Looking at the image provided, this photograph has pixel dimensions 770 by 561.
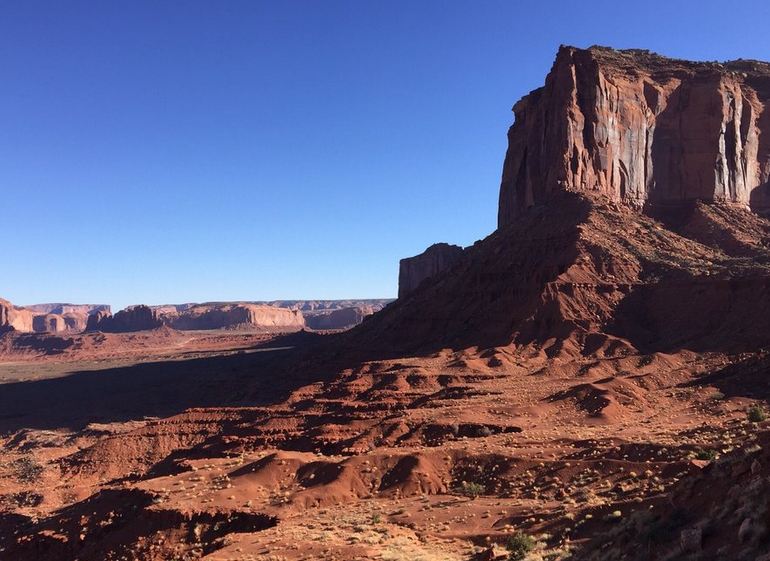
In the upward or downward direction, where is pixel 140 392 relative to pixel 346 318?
downward

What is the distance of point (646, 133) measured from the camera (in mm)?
66812

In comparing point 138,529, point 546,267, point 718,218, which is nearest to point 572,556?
point 138,529

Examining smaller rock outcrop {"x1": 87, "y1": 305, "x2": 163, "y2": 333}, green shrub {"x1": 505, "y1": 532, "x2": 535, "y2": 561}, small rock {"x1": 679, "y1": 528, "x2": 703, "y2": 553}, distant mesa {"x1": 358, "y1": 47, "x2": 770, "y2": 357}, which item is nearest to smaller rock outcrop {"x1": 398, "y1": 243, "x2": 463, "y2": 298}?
distant mesa {"x1": 358, "y1": 47, "x2": 770, "y2": 357}

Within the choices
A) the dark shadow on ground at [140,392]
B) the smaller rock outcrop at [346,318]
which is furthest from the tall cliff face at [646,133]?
the smaller rock outcrop at [346,318]

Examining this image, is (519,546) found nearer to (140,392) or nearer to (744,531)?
(744,531)

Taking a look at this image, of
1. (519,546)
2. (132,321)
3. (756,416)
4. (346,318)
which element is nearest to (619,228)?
(756,416)

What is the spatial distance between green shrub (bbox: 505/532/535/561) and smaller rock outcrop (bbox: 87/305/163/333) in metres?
163

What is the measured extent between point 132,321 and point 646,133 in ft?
467

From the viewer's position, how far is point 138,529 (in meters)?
Answer: 20.0

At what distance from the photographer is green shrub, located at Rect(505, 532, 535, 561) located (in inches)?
515

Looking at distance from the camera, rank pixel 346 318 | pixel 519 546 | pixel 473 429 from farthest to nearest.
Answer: pixel 346 318 → pixel 473 429 → pixel 519 546

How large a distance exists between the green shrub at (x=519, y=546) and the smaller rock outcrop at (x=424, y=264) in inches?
2975

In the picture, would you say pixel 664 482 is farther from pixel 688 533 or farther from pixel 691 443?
pixel 688 533

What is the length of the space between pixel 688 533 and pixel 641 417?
21666 mm
